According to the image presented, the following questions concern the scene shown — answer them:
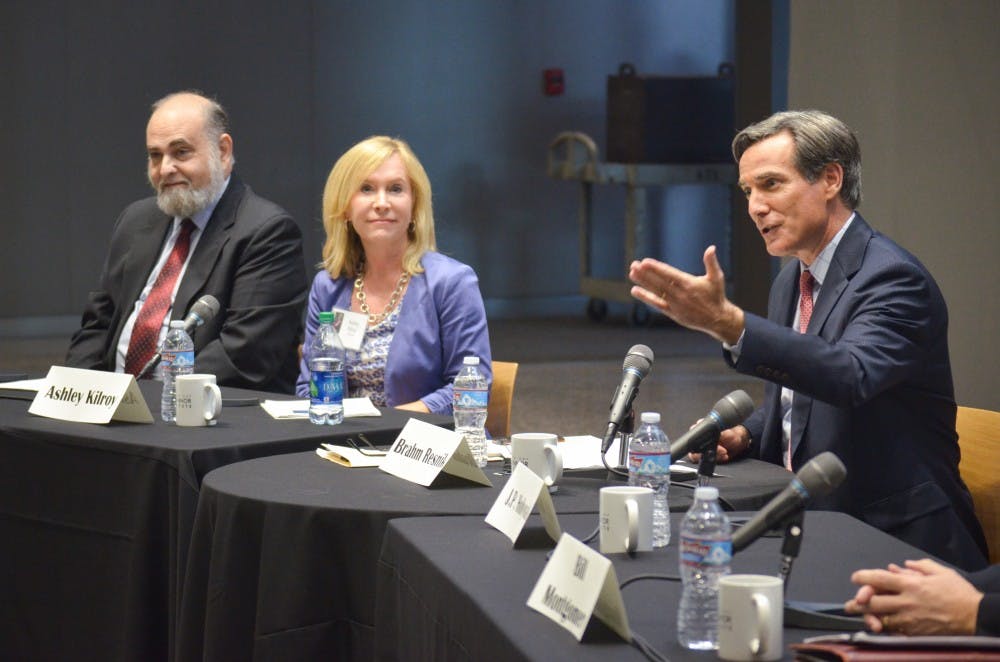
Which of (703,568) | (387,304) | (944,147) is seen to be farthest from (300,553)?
(944,147)

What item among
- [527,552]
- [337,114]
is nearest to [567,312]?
[337,114]

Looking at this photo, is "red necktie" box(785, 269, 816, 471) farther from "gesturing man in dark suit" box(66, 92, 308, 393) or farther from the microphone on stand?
"gesturing man in dark suit" box(66, 92, 308, 393)

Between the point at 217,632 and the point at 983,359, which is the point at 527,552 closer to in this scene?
the point at 217,632

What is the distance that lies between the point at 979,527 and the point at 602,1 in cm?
869

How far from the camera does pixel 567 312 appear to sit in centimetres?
1140

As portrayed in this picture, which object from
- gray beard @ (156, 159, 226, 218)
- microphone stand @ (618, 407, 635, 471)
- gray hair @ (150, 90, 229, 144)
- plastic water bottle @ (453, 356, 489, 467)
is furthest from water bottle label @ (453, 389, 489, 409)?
gray hair @ (150, 90, 229, 144)

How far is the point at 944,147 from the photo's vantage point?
5.29 meters

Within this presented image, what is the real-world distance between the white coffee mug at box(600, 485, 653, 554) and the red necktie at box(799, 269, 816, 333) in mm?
1114

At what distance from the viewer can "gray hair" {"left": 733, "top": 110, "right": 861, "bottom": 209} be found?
3.00m

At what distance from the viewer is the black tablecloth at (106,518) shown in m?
3.00

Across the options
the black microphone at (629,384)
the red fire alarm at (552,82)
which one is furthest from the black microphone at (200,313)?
the red fire alarm at (552,82)

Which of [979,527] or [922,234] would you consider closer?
[979,527]

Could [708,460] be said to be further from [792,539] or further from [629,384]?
[792,539]

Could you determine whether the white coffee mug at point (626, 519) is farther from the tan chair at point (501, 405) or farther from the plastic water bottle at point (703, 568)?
the tan chair at point (501, 405)
